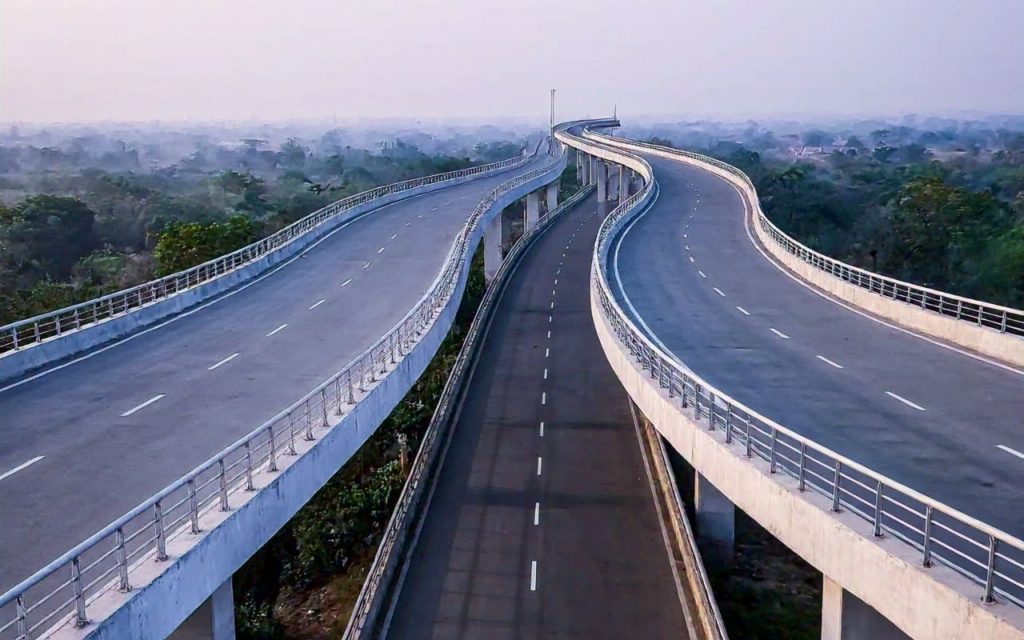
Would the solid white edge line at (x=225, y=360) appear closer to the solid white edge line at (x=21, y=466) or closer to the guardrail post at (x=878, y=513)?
the solid white edge line at (x=21, y=466)

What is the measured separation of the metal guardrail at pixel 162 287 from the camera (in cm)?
2442

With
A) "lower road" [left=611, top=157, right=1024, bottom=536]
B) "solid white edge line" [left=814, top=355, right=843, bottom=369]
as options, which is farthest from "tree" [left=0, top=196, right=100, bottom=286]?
"solid white edge line" [left=814, top=355, right=843, bottom=369]

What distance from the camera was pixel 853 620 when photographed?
42.5 ft

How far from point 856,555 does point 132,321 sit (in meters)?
21.6

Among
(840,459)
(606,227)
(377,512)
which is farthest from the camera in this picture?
(606,227)

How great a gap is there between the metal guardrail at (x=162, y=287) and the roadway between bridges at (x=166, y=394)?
1.12m

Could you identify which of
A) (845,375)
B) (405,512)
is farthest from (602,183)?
(405,512)

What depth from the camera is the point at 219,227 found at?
165 ft

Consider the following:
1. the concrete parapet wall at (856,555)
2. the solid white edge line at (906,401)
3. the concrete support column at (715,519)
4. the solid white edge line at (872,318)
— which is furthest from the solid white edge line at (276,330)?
the solid white edge line at (872,318)

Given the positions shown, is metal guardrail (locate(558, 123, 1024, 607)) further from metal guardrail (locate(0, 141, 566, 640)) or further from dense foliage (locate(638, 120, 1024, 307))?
dense foliage (locate(638, 120, 1024, 307))

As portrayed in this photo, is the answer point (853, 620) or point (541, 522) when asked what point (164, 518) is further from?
point (541, 522)

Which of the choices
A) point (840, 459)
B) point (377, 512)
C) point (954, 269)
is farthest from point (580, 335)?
point (840, 459)

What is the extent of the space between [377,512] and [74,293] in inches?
909

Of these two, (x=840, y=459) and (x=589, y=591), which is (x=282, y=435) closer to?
(x=589, y=591)
